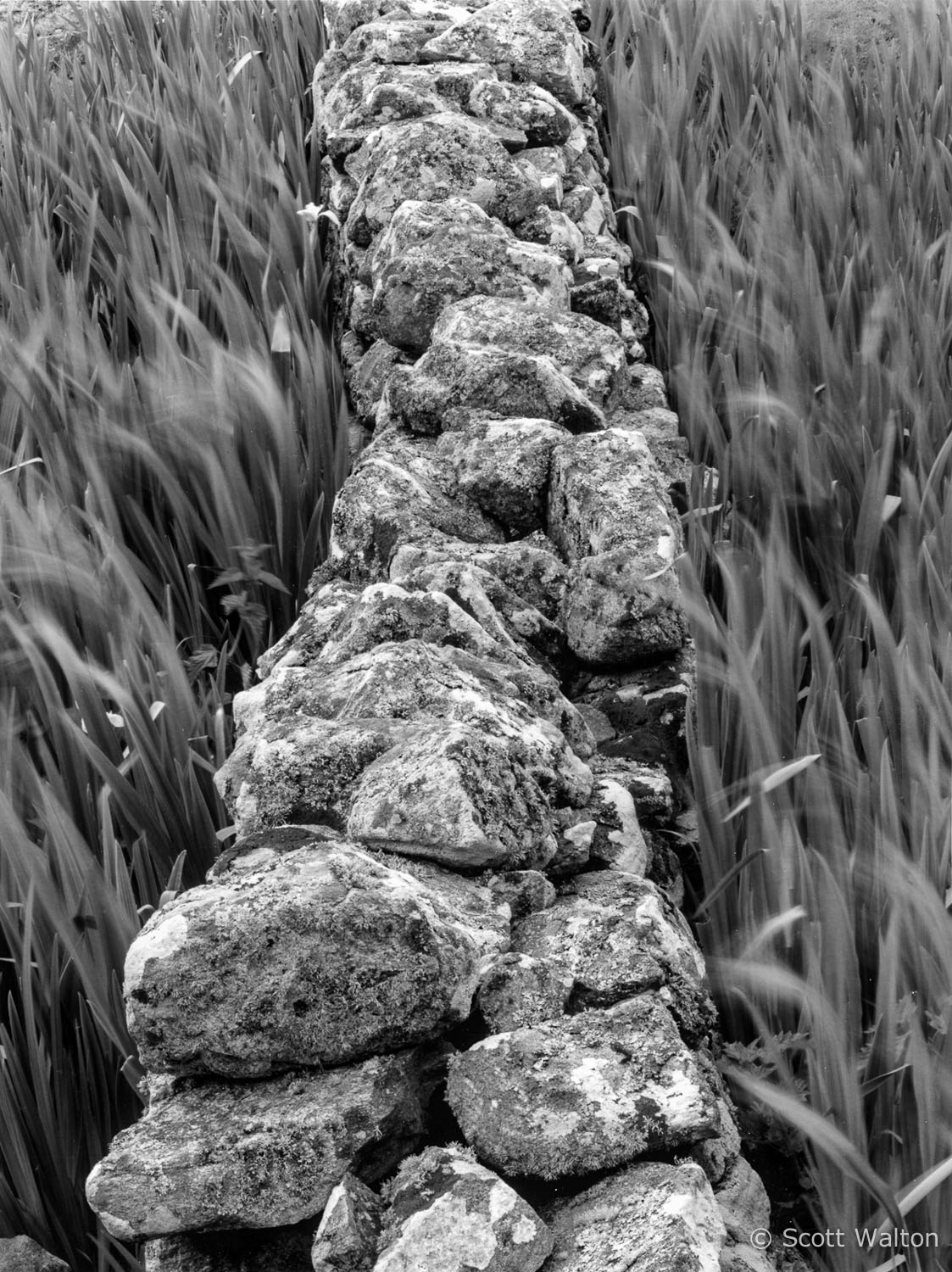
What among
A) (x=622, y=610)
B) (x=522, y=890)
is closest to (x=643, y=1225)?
(x=522, y=890)

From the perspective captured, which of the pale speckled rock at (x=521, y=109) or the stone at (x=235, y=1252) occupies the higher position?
the pale speckled rock at (x=521, y=109)

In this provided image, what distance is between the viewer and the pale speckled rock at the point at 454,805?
91cm

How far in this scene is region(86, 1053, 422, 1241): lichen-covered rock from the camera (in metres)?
0.73

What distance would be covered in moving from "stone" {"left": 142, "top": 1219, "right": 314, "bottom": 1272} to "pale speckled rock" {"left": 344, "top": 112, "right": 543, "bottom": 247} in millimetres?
1709

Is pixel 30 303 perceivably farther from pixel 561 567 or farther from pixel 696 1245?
pixel 696 1245

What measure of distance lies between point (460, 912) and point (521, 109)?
1.90 meters

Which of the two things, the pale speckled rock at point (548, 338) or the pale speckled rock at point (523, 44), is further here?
the pale speckled rock at point (523, 44)

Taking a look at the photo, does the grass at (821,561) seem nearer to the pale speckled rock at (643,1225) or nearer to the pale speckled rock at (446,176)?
the pale speckled rock at (643,1225)

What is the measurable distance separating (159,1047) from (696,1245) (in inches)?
15.0

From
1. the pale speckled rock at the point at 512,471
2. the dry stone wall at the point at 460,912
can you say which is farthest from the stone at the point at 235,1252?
the pale speckled rock at the point at 512,471

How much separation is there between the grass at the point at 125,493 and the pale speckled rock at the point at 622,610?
45cm

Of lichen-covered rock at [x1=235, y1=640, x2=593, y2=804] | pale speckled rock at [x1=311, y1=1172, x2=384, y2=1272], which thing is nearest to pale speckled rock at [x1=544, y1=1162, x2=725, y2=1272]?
pale speckled rock at [x1=311, y1=1172, x2=384, y2=1272]

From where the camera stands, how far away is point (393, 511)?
1.39 meters

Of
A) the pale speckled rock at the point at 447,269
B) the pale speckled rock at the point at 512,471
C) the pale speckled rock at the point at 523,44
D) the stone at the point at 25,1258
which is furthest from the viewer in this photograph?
the pale speckled rock at the point at 523,44
